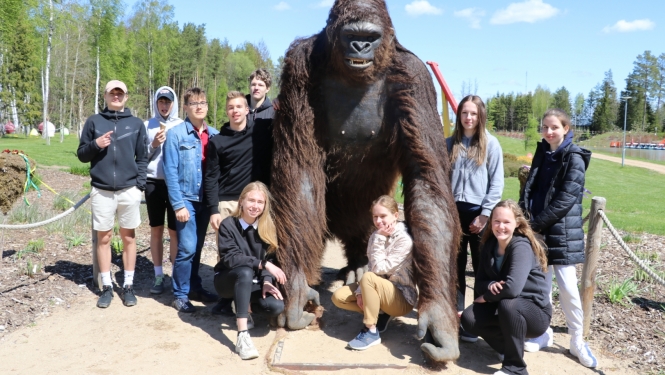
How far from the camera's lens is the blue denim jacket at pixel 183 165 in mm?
3830

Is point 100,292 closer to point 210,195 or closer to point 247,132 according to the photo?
point 210,195

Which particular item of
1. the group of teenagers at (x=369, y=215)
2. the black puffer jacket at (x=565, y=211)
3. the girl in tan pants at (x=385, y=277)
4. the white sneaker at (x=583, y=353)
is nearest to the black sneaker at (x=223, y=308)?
the group of teenagers at (x=369, y=215)

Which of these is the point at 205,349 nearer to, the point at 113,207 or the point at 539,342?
the point at 113,207

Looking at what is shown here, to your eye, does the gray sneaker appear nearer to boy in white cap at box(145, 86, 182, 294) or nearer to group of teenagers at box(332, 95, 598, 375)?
boy in white cap at box(145, 86, 182, 294)

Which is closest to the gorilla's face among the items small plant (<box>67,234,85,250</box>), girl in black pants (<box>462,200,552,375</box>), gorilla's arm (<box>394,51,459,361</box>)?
gorilla's arm (<box>394,51,459,361</box>)

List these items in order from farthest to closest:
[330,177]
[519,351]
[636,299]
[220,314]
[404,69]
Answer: [636,299] → [220,314] → [330,177] → [404,69] → [519,351]

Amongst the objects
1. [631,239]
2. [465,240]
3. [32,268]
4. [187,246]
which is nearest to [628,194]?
[631,239]

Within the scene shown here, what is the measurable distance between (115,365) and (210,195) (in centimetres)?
134

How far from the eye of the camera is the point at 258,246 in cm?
339

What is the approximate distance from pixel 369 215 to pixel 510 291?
130 cm

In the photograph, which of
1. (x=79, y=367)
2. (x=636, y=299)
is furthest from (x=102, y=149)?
(x=636, y=299)

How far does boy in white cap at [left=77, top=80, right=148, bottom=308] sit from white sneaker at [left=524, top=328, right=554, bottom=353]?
296cm

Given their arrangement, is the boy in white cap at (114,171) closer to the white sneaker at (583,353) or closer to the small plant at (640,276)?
the white sneaker at (583,353)

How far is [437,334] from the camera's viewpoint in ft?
9.55
